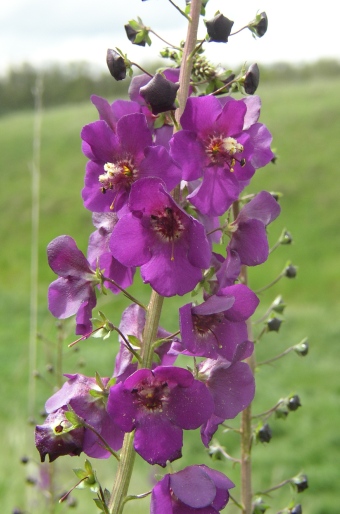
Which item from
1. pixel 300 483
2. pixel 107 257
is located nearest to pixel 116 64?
pixel 107 257

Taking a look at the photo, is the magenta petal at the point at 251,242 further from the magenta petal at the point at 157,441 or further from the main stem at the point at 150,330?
the magenta petal at the point at 157,441

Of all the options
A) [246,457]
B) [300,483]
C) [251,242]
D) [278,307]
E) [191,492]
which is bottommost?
[300,483]

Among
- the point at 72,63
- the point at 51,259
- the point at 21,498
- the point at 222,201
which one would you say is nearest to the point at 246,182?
the point at 222,201

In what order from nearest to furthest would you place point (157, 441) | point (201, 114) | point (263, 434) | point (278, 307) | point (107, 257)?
point (157, 441) → point (201, 114) → point (107, 257) → point (263, 434) → point (278, 307)

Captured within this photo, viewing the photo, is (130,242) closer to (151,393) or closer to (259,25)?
(151,393)

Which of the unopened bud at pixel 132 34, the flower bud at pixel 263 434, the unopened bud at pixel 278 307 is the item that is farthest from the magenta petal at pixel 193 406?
the unopened bud at pixel 278 307

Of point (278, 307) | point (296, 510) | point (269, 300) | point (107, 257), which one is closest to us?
point (107, 257)
